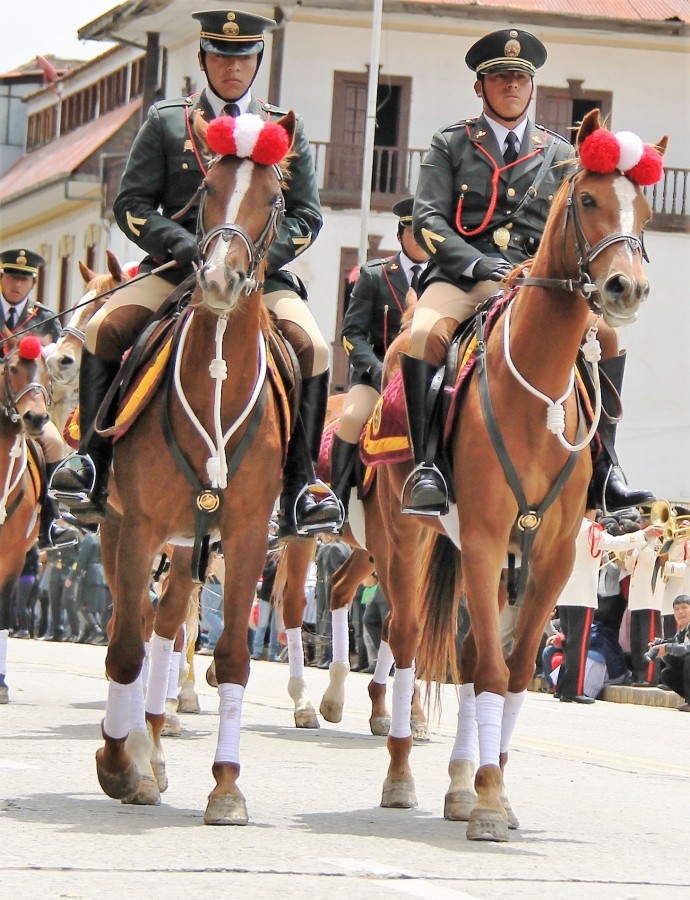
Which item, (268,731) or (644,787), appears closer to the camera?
(644,787)

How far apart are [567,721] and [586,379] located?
22.5ft

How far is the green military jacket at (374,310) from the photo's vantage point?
14258 mm

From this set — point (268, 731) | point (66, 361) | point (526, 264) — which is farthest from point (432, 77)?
point (526, 264)

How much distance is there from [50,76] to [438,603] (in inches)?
2305

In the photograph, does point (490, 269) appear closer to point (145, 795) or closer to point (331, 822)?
point (331, 822)

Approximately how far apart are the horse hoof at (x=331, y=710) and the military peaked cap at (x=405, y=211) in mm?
3664

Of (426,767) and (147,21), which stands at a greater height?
(147,21)

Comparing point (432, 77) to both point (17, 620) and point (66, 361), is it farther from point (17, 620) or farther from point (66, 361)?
point (66, 361)

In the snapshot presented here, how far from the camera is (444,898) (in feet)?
21.9

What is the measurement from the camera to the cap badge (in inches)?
409

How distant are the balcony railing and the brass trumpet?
2765 centimetres

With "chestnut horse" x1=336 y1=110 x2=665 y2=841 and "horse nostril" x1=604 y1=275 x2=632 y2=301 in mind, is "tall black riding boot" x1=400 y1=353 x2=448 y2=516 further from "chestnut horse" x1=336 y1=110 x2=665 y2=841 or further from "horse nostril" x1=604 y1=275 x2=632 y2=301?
"horse nostril" x1=604 y1=275 x2=632 y2=301

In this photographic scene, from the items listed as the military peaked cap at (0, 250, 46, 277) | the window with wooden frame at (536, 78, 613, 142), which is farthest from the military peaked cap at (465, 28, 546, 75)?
the window with wooden frame at (536, 78, 613, 142)

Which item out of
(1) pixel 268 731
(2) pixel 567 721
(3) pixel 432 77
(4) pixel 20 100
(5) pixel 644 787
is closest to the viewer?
(5) pixel 644 787
